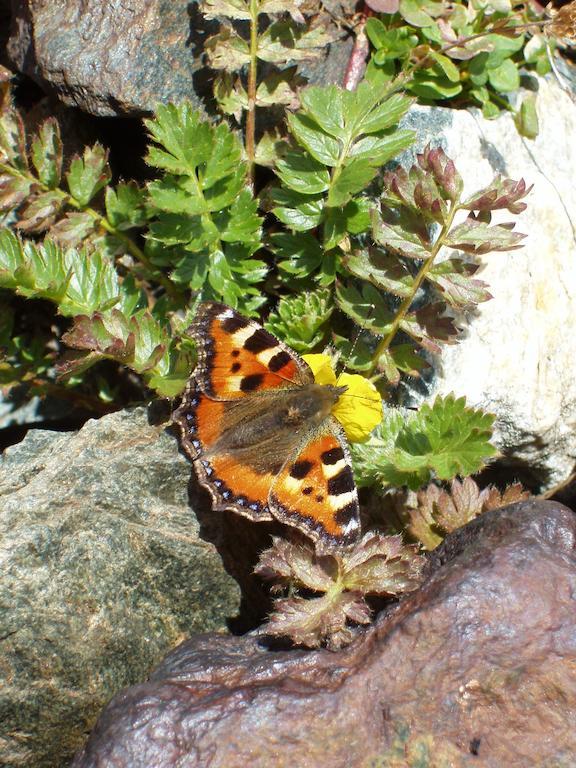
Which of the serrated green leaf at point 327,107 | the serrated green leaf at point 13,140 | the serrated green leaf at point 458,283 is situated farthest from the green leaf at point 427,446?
the serrated green leaf at point 13,140

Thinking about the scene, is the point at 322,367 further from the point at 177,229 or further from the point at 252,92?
the point at 252,92

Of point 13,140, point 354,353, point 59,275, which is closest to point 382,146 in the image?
point 354,353

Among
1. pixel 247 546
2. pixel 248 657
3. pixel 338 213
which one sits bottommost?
pixel 247 546

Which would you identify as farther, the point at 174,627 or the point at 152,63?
the point at 152,63

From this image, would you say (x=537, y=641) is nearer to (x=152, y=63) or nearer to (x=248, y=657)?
(x=248, y=657)

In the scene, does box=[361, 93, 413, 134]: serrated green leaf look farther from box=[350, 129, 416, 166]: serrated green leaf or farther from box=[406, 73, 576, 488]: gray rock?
box=[406, 73, 576, 488]: gray rock

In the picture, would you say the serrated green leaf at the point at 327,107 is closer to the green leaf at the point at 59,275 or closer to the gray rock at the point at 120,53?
the gray rock at the point at 120,53

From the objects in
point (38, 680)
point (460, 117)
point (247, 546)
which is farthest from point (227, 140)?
point (38, 680)

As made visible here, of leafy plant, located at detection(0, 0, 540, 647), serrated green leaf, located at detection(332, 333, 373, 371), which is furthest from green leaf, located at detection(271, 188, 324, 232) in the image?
serrated green leaf, located at detection(332, 333, 373, 371)
